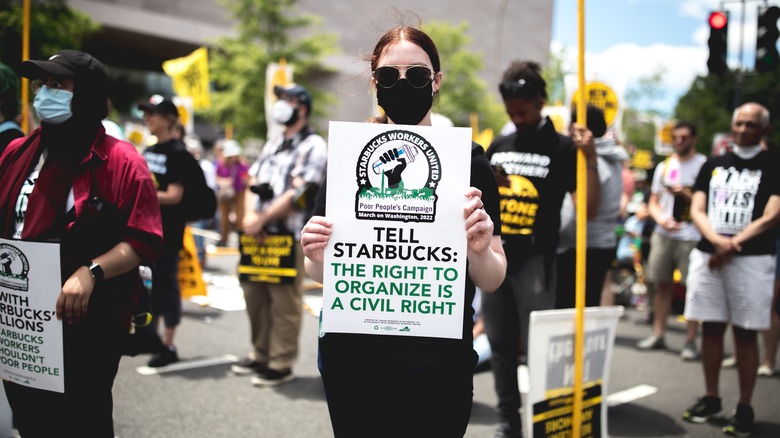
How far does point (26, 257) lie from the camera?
2.23m

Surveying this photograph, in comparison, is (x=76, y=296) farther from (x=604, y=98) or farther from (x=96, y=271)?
(x=604, y=98)

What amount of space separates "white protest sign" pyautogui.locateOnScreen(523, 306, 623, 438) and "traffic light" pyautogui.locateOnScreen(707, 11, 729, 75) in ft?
24.1

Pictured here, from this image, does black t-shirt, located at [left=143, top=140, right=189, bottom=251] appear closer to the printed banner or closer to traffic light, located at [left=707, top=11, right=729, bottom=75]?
the printed banner

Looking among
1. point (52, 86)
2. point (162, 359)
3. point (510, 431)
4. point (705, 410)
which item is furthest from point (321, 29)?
point (52, 86)

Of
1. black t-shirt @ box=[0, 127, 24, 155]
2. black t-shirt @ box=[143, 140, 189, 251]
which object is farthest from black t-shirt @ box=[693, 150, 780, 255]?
black t-shirt @ box=[0, 127, 24, 155]

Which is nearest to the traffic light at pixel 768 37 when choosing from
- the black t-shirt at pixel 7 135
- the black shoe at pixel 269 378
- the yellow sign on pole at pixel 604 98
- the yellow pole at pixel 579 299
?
the yellow sign on pole at pixel 604 98

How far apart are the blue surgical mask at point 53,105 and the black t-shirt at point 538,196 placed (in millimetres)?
2211

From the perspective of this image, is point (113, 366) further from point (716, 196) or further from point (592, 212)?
point (716, 196)

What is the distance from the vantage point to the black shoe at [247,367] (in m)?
4.95

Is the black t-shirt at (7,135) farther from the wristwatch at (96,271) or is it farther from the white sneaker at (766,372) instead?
the white sneaker at (766,372)

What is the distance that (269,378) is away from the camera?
475 cm

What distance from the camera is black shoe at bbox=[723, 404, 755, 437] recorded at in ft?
13.3

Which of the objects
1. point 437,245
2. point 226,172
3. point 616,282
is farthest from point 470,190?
point 226,172

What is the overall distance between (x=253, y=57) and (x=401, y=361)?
2470 cm
